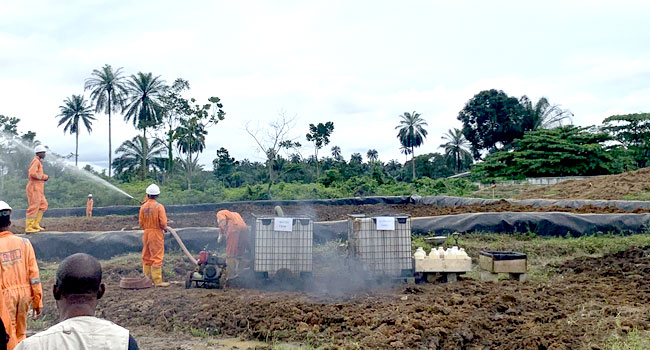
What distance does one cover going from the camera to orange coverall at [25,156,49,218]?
35.1ft

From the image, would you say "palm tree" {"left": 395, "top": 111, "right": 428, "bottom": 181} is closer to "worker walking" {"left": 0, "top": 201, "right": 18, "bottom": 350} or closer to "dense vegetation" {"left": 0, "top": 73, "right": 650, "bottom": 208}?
"dense vegetation" {"left": 0, "top": 73, "right": 650, "bottom": 208}

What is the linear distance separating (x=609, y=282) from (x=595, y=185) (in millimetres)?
14013

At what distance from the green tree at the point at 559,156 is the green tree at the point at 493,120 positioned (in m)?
9.14

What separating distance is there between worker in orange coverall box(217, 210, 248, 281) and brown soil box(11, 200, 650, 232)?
16.1 ft

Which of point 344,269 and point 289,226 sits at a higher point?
point 289,226

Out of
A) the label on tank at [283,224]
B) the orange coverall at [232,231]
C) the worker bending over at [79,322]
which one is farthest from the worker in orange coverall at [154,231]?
the worker bending over at [79,322]

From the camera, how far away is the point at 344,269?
8.73 metres

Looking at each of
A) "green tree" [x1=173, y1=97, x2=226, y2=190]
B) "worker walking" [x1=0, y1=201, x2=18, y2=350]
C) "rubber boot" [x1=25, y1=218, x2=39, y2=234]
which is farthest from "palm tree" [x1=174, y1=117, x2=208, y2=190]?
"worker walking" [x1=0, y1=201, x2=18, y2=350]

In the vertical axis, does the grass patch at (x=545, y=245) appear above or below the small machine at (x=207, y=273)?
above

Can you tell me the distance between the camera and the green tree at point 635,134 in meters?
36.7

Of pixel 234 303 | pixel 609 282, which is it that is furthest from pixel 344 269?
pixel 609 282

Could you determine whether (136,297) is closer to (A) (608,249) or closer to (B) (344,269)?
(B) (344,269)

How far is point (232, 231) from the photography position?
8.18m

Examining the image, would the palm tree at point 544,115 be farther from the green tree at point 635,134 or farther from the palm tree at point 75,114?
the palm tree at point 75,114
